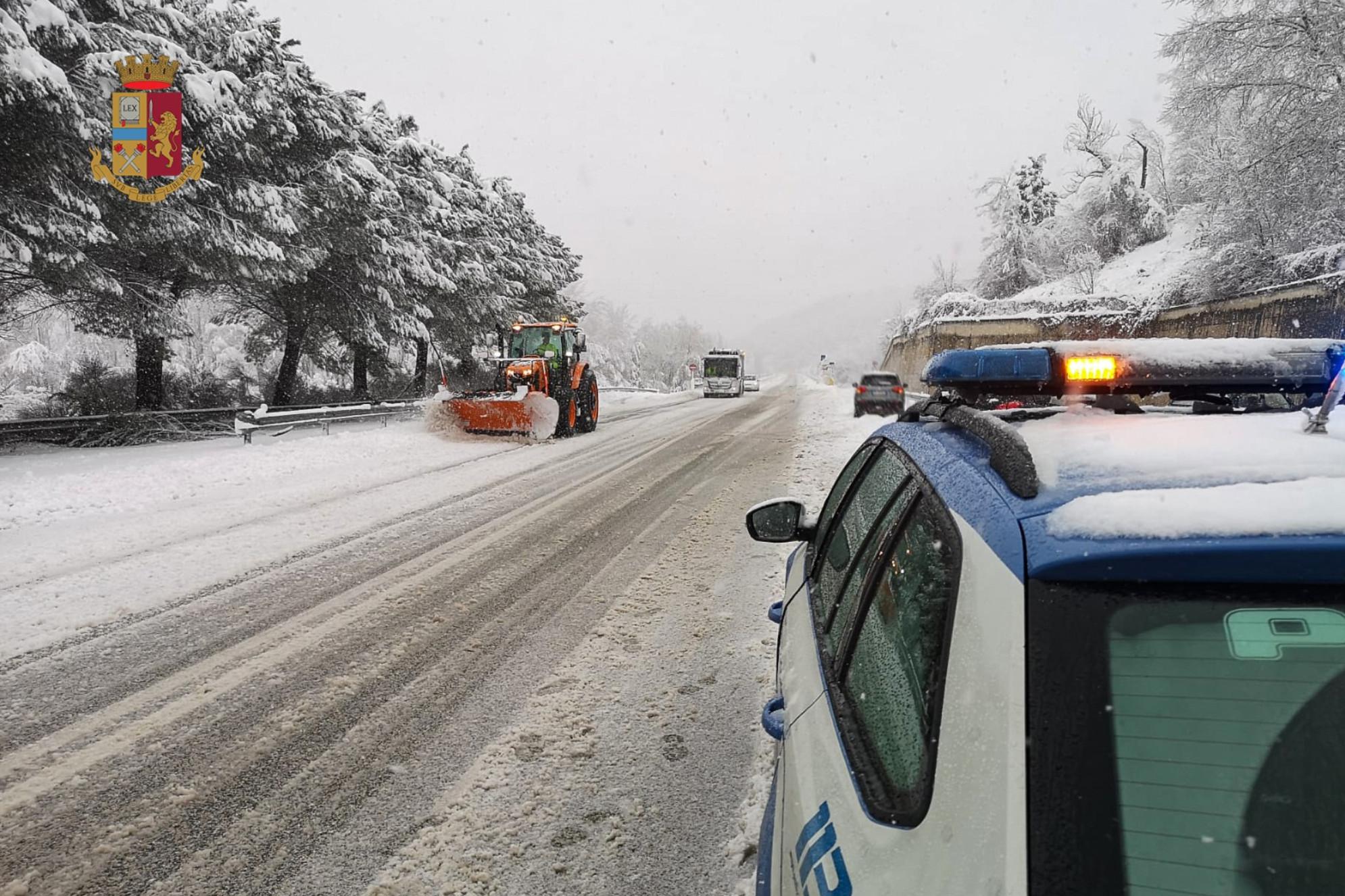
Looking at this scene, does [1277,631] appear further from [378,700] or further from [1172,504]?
[378,700]

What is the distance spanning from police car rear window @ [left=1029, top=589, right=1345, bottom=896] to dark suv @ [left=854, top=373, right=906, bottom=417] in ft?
72.8

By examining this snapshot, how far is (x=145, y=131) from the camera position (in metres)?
12.1

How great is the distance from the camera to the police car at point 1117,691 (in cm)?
85

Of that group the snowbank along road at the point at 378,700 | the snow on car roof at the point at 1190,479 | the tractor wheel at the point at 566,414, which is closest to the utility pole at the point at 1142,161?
the tractor wheel at the point at 566,414

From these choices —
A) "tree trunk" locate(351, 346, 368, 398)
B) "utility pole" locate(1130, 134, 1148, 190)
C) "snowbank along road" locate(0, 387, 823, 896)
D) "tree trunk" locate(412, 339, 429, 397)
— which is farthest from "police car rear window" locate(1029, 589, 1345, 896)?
"utility pole" locate(1130, 134, 1148, 190)

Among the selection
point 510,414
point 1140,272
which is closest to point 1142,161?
point 1140,272

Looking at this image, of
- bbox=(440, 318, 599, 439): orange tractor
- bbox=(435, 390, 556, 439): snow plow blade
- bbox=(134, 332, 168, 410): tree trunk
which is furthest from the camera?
bbox=(134, 332, 168, 410): tree trunk

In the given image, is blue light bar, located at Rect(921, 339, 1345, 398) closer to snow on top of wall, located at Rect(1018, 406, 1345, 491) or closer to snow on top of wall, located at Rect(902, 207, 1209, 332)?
snow on top of wall, located at Rect(1018, 406, 1345, 491)

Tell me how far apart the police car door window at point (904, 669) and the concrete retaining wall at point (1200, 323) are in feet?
35.8

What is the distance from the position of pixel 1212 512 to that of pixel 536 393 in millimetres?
13942

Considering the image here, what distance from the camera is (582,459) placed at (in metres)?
12.0

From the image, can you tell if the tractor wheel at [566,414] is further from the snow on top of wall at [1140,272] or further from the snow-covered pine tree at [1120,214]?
the snow-covered pine tree at [1120,214]

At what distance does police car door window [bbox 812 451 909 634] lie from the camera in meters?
1.93

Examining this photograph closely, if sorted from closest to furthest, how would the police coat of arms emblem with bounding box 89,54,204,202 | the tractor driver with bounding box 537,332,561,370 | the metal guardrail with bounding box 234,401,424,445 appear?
the police coat of arms emblem with bounding box 89,54,204,202 < the metal guardrail with bounding box 234,401,424,445 < the tractor driver with bounding box 537,332,561,370
